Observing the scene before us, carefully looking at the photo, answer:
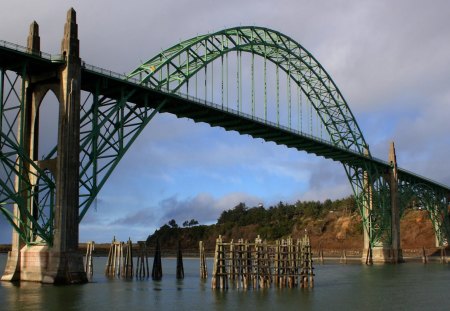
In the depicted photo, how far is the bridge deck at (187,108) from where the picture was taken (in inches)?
1582

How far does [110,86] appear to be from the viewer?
45.6 meters

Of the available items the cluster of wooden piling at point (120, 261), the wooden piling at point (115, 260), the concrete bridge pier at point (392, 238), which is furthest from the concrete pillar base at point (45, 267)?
the concrete bridge pier at point (392, 238)

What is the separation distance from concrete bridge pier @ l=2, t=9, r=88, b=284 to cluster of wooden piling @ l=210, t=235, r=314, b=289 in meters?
8.61

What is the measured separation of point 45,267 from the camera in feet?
127

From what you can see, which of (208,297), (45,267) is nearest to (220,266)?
(208,297)

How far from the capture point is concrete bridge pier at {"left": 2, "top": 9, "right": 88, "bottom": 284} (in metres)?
38.5

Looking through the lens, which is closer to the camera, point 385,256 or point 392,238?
point 385,256

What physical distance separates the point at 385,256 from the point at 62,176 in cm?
5339

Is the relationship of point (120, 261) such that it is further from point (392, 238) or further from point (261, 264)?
point (392, 238)

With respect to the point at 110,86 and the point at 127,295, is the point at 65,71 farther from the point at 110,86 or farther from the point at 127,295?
the point at 127,295

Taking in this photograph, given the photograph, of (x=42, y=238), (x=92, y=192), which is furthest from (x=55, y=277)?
(x=92, y=192)

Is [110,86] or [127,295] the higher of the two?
[110,86]

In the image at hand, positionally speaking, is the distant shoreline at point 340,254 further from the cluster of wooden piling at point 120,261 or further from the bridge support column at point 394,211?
the cluster of wooden piling at point 120,261

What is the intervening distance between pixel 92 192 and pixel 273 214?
111 metres
